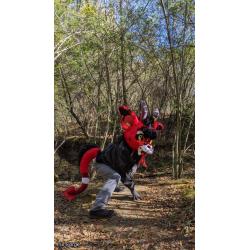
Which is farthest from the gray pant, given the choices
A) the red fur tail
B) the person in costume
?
the red fur tail

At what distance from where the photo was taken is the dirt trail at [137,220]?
3951 millimetres

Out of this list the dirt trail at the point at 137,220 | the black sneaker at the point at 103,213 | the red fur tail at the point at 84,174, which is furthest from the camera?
the red fur tail at the point at 84,174

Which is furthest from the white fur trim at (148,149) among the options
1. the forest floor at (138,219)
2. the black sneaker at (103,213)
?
the black sneaker at (103,213)

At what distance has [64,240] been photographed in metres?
4.07

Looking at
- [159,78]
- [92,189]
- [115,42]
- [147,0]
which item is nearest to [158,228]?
[92,189]

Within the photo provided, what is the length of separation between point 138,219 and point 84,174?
2.23 ft

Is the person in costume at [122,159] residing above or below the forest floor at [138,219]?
above

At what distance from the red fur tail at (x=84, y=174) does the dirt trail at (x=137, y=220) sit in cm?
5

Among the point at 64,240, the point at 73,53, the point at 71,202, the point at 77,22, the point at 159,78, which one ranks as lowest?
the point at 64,240

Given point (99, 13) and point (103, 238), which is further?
point (99, 13)

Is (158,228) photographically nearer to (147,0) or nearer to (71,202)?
(71,202)

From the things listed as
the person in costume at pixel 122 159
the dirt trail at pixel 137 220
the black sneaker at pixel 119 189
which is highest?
the person in costume at pixel 122 159

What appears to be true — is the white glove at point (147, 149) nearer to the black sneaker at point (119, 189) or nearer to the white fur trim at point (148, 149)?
the white fur trim at point (148, 149)

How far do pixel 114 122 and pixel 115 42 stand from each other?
79 cm
